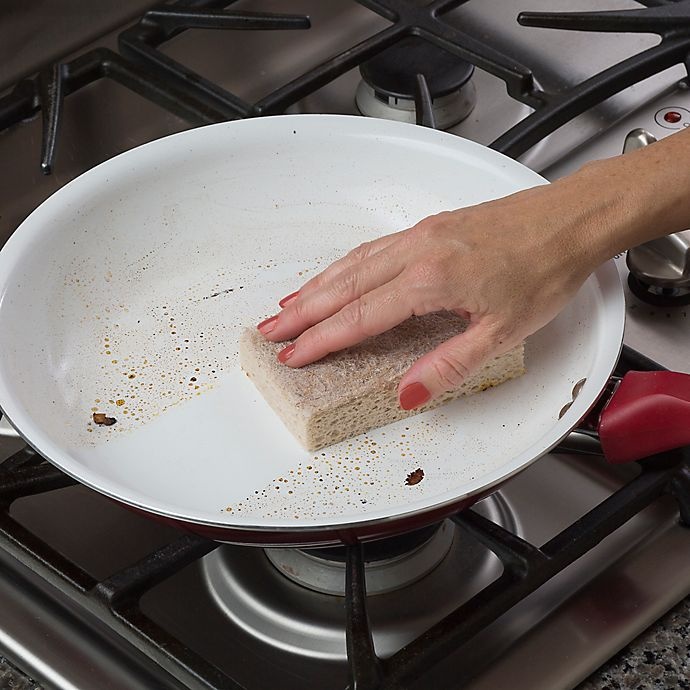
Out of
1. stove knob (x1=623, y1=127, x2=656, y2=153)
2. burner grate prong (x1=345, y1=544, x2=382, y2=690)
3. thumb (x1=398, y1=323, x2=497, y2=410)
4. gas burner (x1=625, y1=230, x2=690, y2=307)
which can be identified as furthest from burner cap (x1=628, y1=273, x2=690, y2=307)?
burner grate prong (x1=345, y1=544, x2=382, y2=690)

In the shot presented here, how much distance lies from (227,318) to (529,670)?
1.27ft

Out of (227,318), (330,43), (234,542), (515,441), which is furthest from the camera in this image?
(330,43)

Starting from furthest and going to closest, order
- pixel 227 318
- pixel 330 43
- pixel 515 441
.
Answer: pixel 330 43
pixel 227 318
pixel 515 441

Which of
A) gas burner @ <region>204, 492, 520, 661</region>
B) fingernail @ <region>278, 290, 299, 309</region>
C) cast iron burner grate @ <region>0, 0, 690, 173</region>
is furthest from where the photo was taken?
cast iron burner grate @ <region>0, 0, 690, 173</region>

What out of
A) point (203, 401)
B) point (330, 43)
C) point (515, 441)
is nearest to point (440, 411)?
point (515, 441)

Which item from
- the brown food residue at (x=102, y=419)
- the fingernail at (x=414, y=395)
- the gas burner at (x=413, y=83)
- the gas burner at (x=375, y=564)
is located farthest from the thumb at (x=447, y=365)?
the gas burner at (x=413, y=83)

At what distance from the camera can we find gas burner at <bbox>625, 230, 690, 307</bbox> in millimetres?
951

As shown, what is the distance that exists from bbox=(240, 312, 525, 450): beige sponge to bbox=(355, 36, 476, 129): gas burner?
362 mm

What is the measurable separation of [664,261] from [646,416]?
0.23 meters

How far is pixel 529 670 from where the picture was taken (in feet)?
2.39

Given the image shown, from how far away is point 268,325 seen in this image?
2.86 ft

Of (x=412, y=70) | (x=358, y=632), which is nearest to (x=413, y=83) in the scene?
(x=412, y=70)

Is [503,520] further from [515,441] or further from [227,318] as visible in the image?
[227,318]

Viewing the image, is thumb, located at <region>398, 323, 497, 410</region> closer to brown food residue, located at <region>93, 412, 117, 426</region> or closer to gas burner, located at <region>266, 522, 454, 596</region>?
gas burner, located at <region>266, 522, 454, 596</region>
